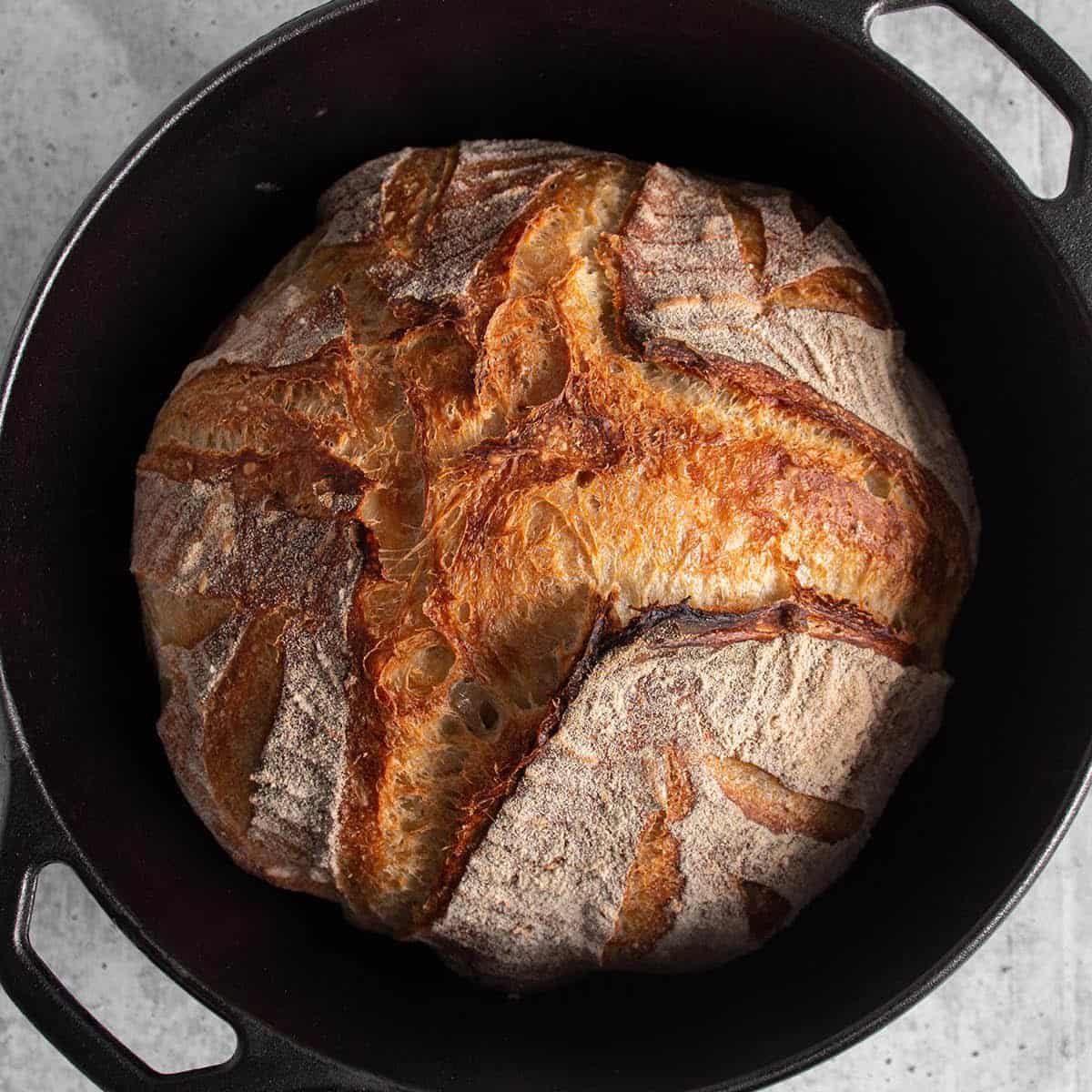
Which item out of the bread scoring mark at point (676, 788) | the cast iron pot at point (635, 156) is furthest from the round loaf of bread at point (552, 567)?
the cast iron pot at point (635, 156)

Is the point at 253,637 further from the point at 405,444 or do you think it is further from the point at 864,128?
the point at 864,128

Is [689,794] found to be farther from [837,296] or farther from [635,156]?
[635,156]

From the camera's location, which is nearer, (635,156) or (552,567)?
(552,567)

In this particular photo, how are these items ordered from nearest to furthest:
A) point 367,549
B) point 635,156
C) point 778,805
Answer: point 367,549 → point 778,805 → point 635,156

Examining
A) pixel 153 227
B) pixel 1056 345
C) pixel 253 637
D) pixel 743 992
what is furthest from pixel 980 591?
pixel 153 227

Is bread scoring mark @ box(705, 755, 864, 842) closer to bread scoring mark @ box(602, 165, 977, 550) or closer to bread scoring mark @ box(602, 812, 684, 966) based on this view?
bread scoring mark @ box(602, 812, 684, 966)

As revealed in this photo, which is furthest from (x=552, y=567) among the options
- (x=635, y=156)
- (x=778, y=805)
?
(x=635, y=156)

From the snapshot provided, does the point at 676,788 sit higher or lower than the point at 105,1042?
higher
